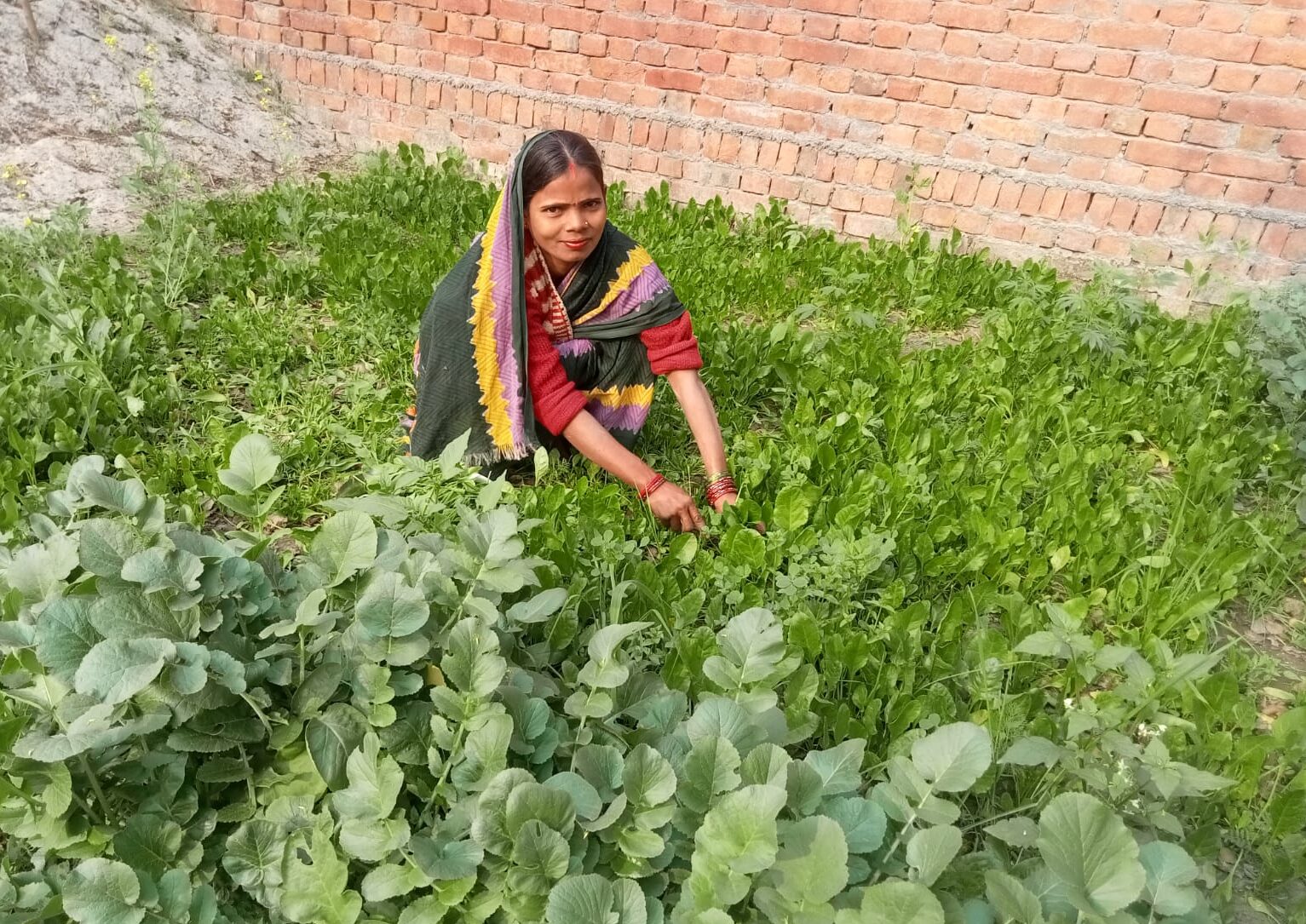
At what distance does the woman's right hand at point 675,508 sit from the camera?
251cm

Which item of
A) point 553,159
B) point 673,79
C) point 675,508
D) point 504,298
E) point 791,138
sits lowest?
point 675,508

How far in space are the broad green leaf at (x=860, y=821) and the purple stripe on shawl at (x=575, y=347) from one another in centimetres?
192

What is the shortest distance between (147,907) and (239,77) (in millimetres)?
6758

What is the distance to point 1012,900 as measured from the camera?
0.98m

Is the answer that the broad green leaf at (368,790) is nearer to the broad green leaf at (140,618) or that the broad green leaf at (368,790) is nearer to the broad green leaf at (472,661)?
the broad green leaf at (472,661)

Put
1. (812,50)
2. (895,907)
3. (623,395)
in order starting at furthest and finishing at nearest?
(812,50) < (623,395) < (895,907)

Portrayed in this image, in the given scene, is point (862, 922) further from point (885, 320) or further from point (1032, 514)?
point (885, 320)

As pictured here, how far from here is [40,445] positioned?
2529mm

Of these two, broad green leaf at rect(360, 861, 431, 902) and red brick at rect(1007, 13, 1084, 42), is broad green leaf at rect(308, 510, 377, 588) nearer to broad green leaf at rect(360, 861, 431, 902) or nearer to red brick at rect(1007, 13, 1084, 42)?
broad green leaf at rect(360, 861, 431, 902)

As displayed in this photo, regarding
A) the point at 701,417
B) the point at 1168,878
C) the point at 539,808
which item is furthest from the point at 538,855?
the point at 701,417

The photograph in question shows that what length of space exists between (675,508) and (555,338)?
73 cm

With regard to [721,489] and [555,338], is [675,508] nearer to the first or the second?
[721,489]

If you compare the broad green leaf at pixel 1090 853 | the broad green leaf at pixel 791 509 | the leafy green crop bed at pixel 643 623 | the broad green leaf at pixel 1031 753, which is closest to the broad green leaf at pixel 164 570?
the leafy green crop bed at pixel 643 623

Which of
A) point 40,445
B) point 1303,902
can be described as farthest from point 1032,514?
point 40,445
